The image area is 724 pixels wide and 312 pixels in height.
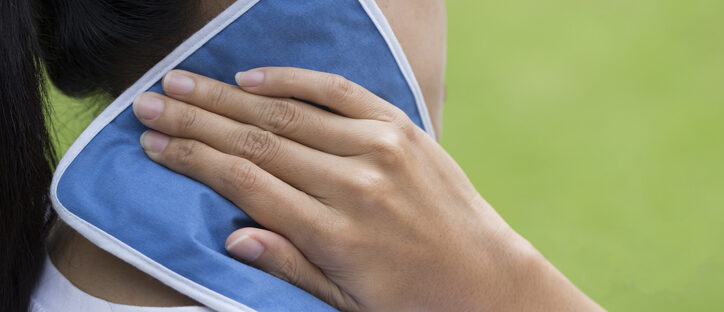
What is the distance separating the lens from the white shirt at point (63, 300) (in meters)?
0.71

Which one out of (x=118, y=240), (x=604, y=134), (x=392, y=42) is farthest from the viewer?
(x=604, y=134)

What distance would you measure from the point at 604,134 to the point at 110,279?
308 cm

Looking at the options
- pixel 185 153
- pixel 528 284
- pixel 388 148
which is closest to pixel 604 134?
pixel 528 284

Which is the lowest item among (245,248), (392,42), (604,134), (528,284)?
(604,134)

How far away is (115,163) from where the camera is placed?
0.74 m

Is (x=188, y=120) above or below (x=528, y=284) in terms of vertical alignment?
above

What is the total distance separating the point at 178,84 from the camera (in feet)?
2.53

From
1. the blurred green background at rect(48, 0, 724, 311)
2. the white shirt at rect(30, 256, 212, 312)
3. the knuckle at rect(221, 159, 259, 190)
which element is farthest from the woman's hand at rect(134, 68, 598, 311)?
the blurred green background at rect(48, 0, 724, 311)

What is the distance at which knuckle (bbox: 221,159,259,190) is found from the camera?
29.1 inches

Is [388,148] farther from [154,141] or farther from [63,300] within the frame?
[63,300]

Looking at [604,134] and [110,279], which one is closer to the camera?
[110,279]

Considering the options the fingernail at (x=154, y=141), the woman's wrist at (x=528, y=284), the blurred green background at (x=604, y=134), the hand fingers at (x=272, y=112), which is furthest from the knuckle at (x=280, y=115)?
the blurred green background at (x=604, y=134)

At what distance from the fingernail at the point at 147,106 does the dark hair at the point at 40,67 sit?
41 mm

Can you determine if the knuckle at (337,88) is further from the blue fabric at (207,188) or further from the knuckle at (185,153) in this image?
the knuckle at (185,153)
